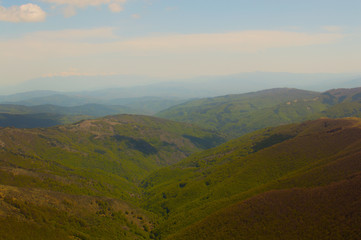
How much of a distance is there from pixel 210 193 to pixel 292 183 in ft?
225

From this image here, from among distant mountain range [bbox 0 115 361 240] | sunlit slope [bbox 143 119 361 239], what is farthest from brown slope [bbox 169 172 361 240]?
sunlit slope [bbox 143 119 361 239]

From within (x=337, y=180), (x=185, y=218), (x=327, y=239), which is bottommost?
(x=185, y=218)

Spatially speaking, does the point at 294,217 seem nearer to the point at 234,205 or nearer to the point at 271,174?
the point at 234,205

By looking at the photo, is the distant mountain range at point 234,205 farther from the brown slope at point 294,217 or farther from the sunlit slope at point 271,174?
the sunlit slope at point 271,174

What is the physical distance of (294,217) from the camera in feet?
306

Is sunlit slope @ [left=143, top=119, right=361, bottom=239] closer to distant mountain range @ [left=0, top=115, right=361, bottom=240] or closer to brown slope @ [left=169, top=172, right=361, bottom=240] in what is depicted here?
distant mountain range @ [left=0, top=115, right=361, bottom=240]

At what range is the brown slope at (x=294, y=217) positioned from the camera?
82.4 meters

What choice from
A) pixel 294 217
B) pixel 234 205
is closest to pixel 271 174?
pixel 234 205

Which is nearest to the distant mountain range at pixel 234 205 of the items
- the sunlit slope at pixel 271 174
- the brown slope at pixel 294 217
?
the brown slope at pixel 294 217

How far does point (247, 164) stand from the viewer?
19500 centimetres

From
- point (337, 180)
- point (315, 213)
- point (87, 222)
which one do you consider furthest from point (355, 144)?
point (87, 222)

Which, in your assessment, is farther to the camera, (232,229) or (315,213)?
(232,229)

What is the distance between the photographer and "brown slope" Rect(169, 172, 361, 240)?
8238 centimetres

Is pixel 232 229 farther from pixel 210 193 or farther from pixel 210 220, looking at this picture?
pixel 210 193
